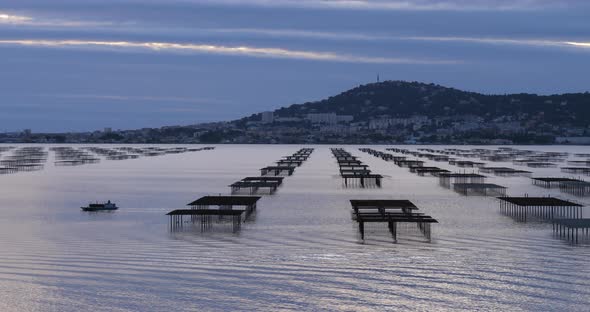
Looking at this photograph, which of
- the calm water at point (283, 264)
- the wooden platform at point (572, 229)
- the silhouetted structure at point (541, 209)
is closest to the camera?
the calm water at point (283, 264)

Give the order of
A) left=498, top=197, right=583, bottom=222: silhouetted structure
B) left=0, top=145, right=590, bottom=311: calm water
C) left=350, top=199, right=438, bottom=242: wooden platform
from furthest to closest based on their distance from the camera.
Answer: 1. left=498, top=197, right=583, bottom=222: silhouetted structure
2. left=350, top=199, right=438, bottom=242: wooden platform
3. left=0, top=145, right=590, bottom=311: calm water

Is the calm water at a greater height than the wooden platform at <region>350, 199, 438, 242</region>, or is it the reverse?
the wooden platform at <region>350, 199, 438, 242</region>

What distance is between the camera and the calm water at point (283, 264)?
72.3ft

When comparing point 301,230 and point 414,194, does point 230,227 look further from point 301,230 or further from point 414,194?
point 414,194

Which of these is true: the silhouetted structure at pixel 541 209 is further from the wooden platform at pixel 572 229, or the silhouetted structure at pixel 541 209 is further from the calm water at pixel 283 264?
the wooden platform at pixel 572 229

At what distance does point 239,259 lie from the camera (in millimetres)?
27953

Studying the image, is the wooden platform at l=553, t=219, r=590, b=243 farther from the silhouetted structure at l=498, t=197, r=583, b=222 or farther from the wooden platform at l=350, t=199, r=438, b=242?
the wooden platform at l=350, t=199, r=438, b=242

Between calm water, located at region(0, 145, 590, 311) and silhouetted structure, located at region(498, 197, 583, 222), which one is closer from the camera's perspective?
calm water, located at region(0, 145, 590, 311)

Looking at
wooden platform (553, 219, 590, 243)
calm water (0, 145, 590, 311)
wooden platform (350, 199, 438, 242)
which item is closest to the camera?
calm water (0, 145, 590, 311)

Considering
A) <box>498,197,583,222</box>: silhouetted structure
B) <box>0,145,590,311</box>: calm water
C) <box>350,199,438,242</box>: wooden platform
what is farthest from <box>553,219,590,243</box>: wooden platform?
<box>350,199,438,242</box>: wooden platform

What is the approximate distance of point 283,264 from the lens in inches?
1063

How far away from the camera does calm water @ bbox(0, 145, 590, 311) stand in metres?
22.0

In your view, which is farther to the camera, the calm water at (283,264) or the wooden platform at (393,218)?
the wooden platform at (393,218)

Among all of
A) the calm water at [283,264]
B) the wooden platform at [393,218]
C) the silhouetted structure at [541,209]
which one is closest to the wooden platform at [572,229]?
the calm water at [283,264]
